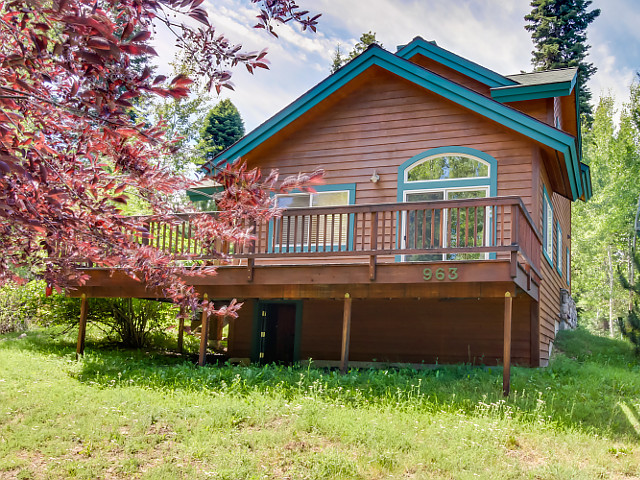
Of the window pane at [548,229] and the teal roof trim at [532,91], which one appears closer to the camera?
the teal roof trim at [532,91]

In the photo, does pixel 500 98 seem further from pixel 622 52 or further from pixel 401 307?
pixel 622 52

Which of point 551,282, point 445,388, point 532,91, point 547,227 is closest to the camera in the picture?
point 445,388

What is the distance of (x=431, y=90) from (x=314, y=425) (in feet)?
22.7

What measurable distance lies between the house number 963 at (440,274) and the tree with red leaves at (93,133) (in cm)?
494

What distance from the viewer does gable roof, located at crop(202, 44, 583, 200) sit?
10.3m

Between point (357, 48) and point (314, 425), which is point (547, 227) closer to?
point (314, 425)

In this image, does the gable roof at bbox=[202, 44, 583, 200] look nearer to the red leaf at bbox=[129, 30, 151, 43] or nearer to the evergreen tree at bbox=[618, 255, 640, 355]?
the evergreen tree at bbox=[618, 255, 640, 355]

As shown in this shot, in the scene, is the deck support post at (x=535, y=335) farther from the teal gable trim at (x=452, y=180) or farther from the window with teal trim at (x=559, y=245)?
the window with teal trim at (x=559, y=245)

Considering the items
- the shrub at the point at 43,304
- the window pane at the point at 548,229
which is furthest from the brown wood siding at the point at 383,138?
the shrub at the point at 43,304

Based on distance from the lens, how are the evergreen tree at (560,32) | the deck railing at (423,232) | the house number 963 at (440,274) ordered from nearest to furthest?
1. the deck railing at (423,232)
2. the house number 963 at (440,274)
3. the evergreen tree at (560,32)

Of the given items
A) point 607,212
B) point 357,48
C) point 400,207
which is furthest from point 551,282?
point 357,48

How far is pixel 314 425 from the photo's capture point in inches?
267

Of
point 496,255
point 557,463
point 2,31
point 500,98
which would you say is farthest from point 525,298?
point 2,31

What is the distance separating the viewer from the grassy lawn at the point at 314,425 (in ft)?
19.7
